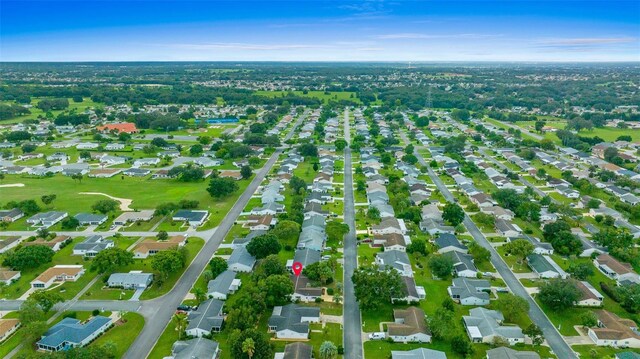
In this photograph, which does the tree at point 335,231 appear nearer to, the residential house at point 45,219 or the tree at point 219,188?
the tree at point 219,188

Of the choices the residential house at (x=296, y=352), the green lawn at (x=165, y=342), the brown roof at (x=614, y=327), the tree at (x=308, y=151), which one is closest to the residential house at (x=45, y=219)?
the green lawn at (x=165, y=342)

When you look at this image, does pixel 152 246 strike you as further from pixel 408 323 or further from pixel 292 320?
pixel 408 323

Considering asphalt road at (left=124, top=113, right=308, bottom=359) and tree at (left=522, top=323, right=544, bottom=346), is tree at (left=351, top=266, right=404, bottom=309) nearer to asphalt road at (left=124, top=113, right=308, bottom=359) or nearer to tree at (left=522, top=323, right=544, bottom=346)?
tree at (left=522, top=323, right=544, bottom=346)

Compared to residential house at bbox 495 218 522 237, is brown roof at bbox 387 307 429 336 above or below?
below

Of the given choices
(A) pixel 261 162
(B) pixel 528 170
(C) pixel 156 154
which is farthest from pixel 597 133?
(C) pixel 156 154

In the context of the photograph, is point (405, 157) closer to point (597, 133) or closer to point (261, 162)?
point (261, 162)

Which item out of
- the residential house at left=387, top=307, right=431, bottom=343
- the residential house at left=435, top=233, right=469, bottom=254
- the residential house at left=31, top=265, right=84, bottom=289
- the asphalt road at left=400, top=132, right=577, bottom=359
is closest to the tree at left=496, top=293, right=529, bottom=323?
the asphalt road at left=400, top=132, right=577, bottom=359
